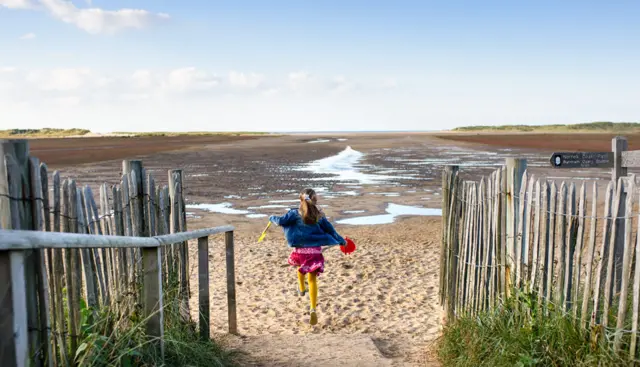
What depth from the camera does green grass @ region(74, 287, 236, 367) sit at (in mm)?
3303

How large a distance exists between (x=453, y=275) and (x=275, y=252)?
5.44m

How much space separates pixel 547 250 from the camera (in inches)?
176

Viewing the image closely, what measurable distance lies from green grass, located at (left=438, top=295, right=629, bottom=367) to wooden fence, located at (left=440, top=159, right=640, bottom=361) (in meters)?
0.07

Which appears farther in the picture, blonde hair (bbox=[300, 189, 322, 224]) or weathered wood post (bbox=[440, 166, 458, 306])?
blonde hair (bbox=[300, 189, 322, 224])

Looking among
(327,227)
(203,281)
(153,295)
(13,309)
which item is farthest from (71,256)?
(327,227)

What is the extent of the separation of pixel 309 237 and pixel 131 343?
3.71 m

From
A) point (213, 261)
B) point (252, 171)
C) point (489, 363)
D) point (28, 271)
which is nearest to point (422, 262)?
point (213, 261)

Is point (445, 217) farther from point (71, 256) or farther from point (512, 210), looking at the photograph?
point (71, 256)

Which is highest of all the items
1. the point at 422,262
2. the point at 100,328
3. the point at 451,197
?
the point at 451,197

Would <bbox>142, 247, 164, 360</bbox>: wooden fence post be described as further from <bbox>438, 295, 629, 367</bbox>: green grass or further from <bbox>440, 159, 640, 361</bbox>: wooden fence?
<bbox>440, 159, 640, 361</bbox>: wooden fence

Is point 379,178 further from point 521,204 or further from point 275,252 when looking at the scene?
point 521,204

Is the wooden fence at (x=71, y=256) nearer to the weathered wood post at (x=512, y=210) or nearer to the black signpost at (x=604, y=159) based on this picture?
the weathered wood post at (x=512, y=210)

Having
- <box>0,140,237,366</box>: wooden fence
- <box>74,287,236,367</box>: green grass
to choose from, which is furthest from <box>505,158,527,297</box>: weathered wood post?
<box>0,140,237,366</box>: wooden fence

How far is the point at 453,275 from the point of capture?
6535 millimetres
